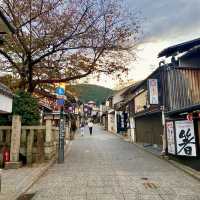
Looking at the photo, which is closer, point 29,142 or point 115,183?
point 115,183

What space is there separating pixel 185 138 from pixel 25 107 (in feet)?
27.2

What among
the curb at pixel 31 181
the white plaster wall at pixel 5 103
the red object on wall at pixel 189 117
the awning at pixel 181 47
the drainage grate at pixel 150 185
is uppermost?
the awning at pixel 181 47

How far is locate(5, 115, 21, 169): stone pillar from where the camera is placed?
12207 mm

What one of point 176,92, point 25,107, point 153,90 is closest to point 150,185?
point 25,107

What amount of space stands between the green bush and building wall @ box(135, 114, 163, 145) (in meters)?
9.59

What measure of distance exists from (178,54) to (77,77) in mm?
7042

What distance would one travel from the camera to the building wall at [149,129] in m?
20.1

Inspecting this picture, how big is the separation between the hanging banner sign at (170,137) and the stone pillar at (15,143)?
782cm

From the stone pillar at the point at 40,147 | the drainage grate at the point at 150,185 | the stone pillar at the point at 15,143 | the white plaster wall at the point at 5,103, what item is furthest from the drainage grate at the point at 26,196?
the stone pillar at the point at 40,147

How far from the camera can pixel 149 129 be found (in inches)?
888

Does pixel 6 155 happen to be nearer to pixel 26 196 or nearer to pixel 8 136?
pixel 8 136

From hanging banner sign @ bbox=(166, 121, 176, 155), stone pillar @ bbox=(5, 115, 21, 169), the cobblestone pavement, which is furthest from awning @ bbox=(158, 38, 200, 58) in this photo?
stone pillar @ bbox=(5, 115, 21, 169)

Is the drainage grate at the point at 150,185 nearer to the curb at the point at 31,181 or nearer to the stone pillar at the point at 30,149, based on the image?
the curb at the point at 31,181

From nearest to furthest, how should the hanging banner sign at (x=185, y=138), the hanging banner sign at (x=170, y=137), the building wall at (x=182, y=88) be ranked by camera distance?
1. the hanging banner sign at (x=185, y=138)
2. the hanging banner sign at (x=170, y=137)
3. the building wall at (x=182, y=88)
